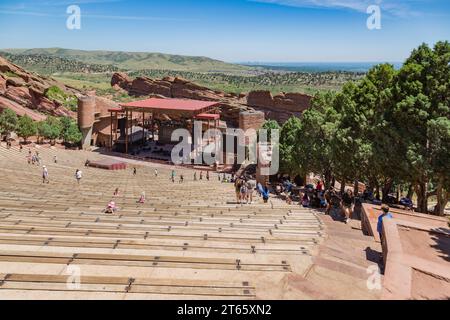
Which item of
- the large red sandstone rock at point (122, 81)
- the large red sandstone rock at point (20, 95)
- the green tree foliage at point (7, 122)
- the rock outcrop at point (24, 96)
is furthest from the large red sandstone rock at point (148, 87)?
the green tree foliage at point (7, 122)

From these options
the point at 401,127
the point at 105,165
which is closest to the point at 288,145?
the point at 401,127

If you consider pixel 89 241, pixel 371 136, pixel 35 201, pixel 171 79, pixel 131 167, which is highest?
pixel 171 79

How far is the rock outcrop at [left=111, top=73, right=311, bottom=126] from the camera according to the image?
82.5m

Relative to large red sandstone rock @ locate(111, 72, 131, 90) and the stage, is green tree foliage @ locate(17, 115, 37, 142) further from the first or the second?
large red sandstone rock @ locate(111, 72, 131, 90)

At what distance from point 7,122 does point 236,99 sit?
166ft

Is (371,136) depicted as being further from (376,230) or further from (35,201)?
(35,201)

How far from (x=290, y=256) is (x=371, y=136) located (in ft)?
50.6

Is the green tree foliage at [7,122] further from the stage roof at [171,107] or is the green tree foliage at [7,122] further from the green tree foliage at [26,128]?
the stage roof at [171,107]

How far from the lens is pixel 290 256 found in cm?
794

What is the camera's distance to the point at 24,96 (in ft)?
227

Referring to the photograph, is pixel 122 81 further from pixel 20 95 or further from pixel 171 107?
pixel 171 107

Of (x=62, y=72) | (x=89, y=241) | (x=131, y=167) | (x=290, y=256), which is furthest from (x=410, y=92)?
(x=62, y=72)

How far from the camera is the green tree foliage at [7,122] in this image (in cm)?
5147

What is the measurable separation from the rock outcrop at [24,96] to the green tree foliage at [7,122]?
8998 millimetres
